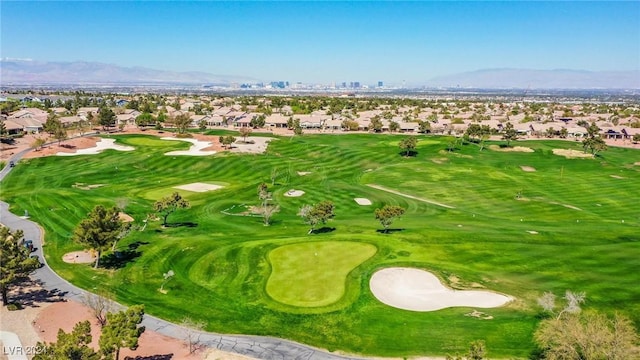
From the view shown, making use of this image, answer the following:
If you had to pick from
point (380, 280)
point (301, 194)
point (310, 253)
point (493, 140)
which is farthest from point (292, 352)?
point (493, 140)

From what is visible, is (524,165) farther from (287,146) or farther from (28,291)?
(28,291)

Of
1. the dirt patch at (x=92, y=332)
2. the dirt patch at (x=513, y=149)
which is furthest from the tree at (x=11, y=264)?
the dirt patch at (x=513, y=149)

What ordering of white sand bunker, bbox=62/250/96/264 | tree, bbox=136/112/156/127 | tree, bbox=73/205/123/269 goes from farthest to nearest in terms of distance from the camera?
tree, bbox=136/112/156/127 → white sand bunker, bbox=62/250/96/264 → tree, bbox=73/205/123/269

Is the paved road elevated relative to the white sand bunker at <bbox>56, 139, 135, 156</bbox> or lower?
lower

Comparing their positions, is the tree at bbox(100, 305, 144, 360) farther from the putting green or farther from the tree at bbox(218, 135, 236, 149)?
the tree at bbox(218, 135, 236, 149)

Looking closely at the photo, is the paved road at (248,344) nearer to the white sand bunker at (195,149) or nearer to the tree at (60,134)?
the white sand bunker at (195,149)

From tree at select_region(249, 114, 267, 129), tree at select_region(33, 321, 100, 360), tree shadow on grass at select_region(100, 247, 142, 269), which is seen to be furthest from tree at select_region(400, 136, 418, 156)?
tree at select_region(33, 321, 100, 360)
